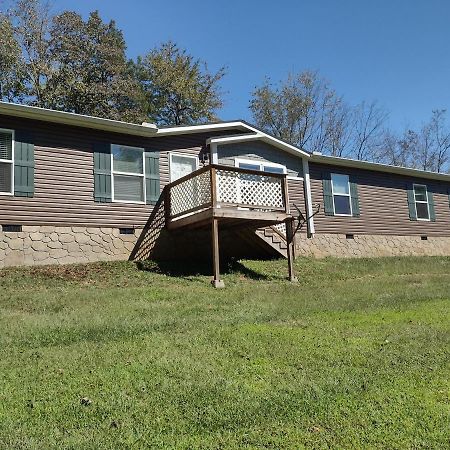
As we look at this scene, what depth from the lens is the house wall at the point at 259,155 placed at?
1400 cm

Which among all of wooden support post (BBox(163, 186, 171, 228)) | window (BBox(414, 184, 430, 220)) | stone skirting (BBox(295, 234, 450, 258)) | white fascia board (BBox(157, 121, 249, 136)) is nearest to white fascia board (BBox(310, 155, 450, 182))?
window (BBox(414, 184, 430, 220))

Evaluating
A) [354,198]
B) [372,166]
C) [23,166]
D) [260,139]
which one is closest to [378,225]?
[354,198]

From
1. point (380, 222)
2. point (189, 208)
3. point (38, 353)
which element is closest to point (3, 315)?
point (38, 353)

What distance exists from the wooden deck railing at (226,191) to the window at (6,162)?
373cm

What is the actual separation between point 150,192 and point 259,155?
13.2 ft

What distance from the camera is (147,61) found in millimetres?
28062

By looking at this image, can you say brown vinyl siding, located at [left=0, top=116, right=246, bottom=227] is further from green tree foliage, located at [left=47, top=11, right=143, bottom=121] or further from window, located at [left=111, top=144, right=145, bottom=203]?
green tree foliage, located at [left=47, top=11, right=143, bottom=121]

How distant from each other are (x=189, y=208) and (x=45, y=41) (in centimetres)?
1625

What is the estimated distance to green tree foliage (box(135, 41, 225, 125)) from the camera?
88.9 ft

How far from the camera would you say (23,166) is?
10.6m

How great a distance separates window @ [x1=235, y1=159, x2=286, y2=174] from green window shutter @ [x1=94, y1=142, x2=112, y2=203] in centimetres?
397

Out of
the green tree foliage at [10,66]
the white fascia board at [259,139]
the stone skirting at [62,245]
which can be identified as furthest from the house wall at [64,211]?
the green tree foliage at [10,66]

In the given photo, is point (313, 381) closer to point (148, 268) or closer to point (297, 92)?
point (148, 268)

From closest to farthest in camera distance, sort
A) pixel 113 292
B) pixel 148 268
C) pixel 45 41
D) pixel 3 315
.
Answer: pixel 3 315 → pixel 113 292 → pixel 148 268 → pixel 45 41
